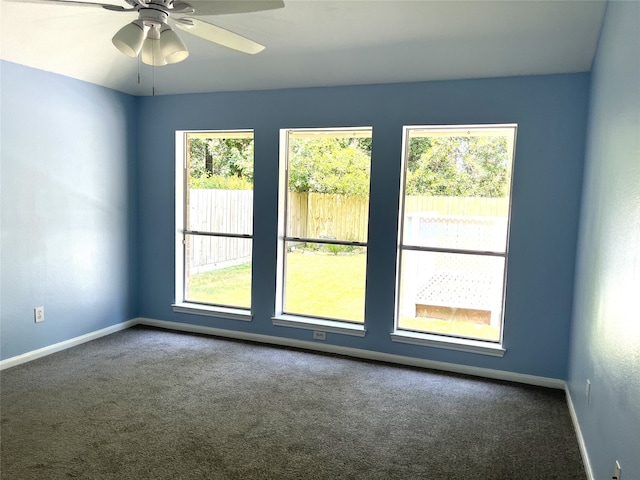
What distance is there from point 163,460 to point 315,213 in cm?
256

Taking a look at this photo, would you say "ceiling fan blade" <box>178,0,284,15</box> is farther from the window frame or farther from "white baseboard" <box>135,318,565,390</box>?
"white baseboard" <box>135,318,565,390</box>

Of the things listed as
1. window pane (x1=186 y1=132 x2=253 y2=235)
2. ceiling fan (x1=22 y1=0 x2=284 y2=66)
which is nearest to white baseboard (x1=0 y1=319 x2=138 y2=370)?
window pane (x1=186 y1=132 x2=253 y2=235)

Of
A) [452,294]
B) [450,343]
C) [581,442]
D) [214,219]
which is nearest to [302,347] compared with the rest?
[450,343]

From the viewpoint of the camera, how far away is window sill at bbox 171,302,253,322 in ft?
15.4

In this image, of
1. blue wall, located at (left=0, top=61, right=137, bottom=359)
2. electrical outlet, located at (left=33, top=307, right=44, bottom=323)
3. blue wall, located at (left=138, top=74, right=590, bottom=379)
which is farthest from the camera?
electrical outlet, located at (left=33, top=307, right=44, bottom=323)

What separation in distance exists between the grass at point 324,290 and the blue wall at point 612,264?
4.07 ft

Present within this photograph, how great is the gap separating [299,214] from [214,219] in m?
0.95

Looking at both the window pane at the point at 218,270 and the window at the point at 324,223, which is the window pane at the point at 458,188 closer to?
the window at the point at 324,223

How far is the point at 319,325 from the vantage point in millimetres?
4406

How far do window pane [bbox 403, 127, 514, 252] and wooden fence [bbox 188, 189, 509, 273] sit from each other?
0.04ft

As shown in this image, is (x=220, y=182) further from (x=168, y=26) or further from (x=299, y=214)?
(x=168, y=26)

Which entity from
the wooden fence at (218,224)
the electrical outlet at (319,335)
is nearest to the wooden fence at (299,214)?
the wooden fence at (218,224)

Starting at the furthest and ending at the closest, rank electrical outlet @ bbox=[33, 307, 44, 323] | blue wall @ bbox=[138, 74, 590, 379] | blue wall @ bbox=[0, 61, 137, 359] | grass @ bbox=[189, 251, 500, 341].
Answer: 1. grass @ bbox=[189, 251, 500, 341]
2. electrical outlet @ bbox=[33, 307, 44, 323]
3. blue wall @ bbox=[0, 61, 137, 359]
4. blue wall @ bbox=[138, 74, 590, 379]

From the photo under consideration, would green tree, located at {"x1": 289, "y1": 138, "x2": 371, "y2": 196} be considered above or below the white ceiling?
below
